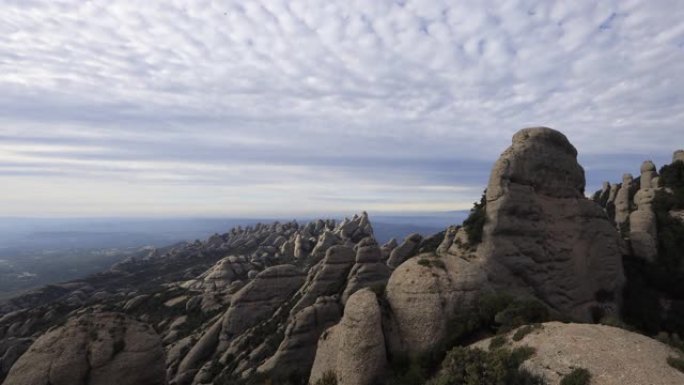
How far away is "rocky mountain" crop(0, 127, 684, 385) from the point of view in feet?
73.6

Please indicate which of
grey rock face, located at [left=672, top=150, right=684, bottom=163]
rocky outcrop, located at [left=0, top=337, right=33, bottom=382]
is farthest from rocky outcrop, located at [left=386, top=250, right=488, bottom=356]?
rocky outcrop, located at [left=0, top=337, right=33, bottom=382]

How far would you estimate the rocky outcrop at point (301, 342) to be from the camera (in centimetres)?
4838

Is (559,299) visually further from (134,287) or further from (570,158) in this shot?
(134,287)

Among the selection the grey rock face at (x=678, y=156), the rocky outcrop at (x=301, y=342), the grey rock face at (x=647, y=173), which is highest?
the grey rock face at (x=678, y=156)

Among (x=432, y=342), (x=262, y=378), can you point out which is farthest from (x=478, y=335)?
(x=262, y=378)

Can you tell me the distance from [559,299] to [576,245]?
6.51 metres

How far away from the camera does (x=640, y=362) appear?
19.2 metres

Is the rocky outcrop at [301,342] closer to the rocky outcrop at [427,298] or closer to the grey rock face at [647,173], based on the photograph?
the rocky outcrop at [427,298]

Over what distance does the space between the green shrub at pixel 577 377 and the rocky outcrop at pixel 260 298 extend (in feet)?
180

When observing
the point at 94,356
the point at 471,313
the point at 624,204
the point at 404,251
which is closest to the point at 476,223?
the point at 471,313

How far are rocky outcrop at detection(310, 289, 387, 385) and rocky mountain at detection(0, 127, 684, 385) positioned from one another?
0.09m

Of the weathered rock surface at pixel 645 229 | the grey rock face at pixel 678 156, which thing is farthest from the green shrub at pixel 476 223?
the grey rock face at pixel 678 156

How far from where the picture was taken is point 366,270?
6384 centimetres

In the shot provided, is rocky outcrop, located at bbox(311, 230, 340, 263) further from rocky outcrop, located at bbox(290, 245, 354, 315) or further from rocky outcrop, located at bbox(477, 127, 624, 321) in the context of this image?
rocky outcrop, located at bbox(477, 127, 624, 321)
